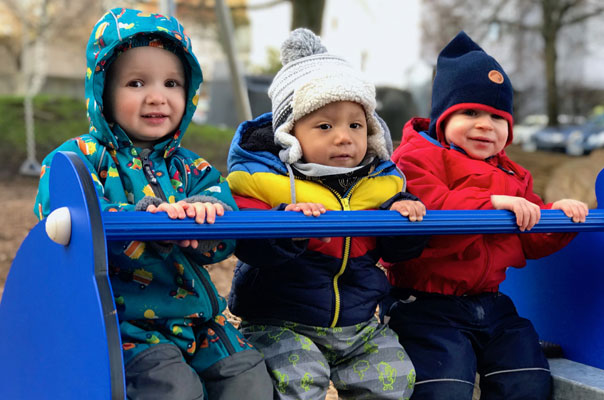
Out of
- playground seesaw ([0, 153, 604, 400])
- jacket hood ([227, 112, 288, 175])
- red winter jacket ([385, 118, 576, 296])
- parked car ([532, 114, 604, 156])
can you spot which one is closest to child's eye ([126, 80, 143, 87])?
jacket hood ([227, 112, 288, 175])

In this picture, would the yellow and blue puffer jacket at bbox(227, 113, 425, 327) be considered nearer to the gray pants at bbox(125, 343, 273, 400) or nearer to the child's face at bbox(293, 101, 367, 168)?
the child's face at bbox(293, 101, 367, 168)

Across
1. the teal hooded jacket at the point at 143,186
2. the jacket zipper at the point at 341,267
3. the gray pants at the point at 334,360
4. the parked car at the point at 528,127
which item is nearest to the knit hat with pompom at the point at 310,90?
the jacket zipper at the point at 341,267

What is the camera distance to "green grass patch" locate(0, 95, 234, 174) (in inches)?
378

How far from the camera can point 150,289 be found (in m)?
1.85

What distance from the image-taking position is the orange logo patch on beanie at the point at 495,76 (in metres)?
2.46

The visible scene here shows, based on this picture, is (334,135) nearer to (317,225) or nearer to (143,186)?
(317,225)

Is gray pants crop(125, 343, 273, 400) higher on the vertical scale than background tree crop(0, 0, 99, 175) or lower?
lower

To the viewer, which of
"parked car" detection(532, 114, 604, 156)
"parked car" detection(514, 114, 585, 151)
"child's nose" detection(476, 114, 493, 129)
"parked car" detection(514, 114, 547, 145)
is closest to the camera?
"child's nose" detection(476, 114, 493, 129)

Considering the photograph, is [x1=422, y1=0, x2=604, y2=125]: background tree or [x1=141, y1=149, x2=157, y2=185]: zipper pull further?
[x1=422, y1=0, x2=604, y2=125]: background tree

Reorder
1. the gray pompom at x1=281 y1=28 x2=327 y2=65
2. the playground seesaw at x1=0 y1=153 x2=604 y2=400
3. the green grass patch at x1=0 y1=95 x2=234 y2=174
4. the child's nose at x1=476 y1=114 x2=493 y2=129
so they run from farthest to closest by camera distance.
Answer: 1. the green grass patch at x1=0 y1=95 x2=234 y2=174
2. the child's nose at x1=476 y1=114 x2=493 y2=129
3. the gray pompom at x1=281 y1=28 x2=327 y2=65
4. the playground seesaw at x1=0 y1=153 x2=604 y2=400

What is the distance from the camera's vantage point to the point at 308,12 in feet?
26.5

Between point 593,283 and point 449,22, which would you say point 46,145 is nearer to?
point 593,283

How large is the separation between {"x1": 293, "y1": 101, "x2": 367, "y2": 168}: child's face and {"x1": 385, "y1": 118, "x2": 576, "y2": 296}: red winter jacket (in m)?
0.33

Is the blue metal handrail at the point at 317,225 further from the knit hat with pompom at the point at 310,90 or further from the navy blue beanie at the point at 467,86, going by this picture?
the navy blue beanie at the point at 467,86
